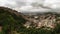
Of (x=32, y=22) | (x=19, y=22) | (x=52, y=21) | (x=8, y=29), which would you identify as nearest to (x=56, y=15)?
(x=52, y=21)

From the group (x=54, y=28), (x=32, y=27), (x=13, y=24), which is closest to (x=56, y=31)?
(x=54, y=28)

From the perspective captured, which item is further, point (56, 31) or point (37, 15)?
point (37, 15)

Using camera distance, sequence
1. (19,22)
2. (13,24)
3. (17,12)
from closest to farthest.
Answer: (13,24) → (19,22) → (17,12)

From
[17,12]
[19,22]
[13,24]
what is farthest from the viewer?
[17,12]

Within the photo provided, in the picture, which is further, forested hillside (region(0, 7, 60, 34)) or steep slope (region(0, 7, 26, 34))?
steep slope (region(0, 7, 26, 34))

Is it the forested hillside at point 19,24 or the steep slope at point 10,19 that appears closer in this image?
the forested hillside at point 19,24

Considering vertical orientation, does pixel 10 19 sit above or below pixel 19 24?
above

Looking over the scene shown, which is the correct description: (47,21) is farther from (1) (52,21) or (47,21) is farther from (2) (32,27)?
(2) (32,27)

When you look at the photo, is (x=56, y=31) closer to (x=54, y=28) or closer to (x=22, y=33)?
(x=54, y=28)

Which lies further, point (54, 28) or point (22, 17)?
point (22, 17)
